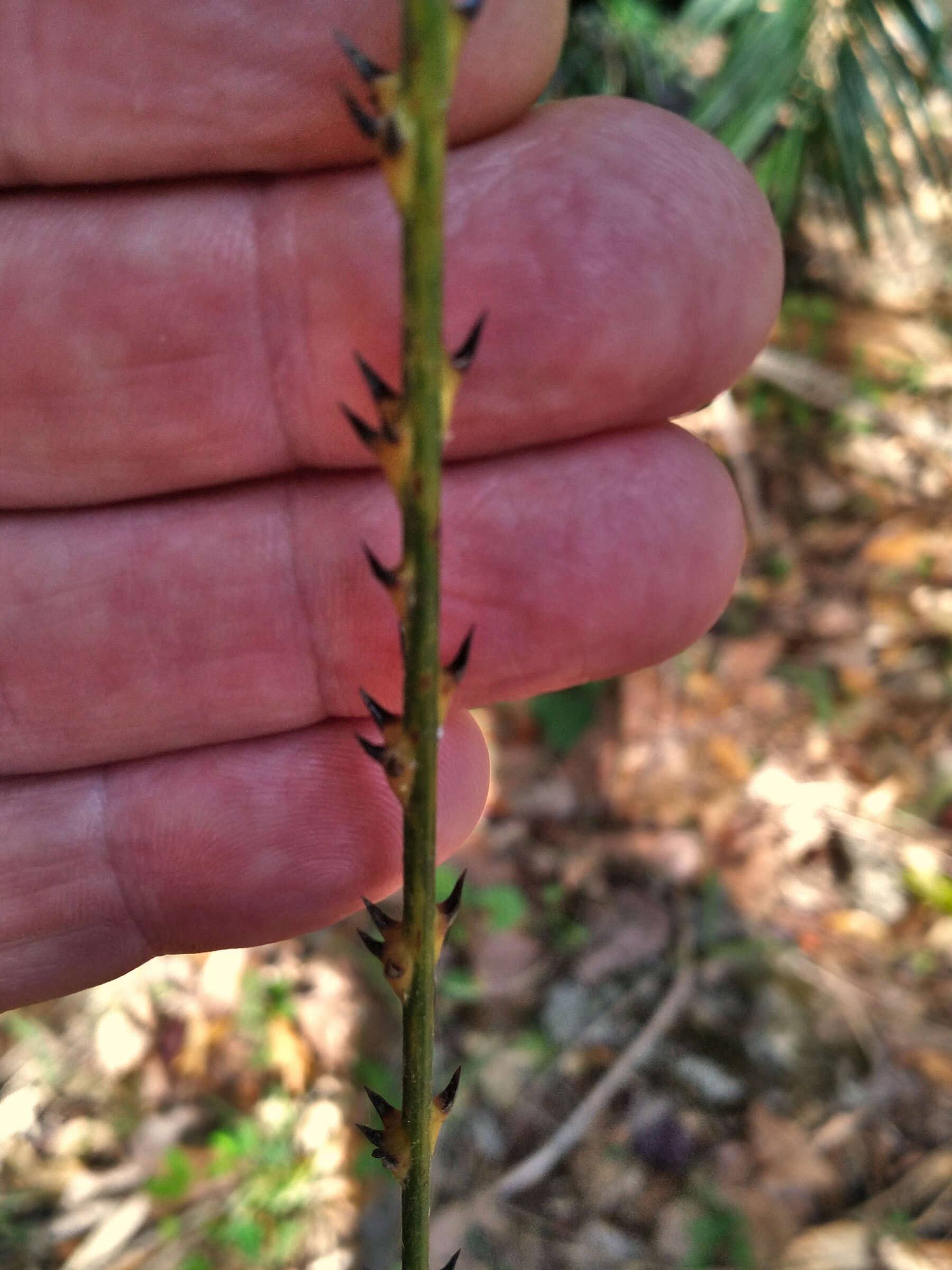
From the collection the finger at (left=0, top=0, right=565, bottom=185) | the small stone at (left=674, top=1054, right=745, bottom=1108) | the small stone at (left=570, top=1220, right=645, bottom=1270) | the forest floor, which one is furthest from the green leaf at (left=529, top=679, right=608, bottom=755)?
the finger at (left=0, top=0, right=565, bottom=185)

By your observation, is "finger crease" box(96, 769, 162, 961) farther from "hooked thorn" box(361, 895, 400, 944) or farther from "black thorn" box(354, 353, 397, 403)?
"black thorn" box(354, 353, 397, 403)

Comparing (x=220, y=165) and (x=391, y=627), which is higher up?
(x=220, y=165)

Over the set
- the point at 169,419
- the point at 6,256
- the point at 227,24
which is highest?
the point at 227,24

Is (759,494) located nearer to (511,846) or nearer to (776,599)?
(776,599)

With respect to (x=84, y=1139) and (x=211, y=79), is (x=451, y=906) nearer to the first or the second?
(x=211, y=79)

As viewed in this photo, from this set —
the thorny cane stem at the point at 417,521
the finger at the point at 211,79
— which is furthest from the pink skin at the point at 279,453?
the thorny cane stem at the point at 417,521

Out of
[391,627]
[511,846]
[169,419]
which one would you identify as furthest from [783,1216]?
[169,419]
